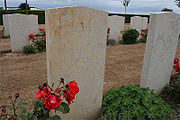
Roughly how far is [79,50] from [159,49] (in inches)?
64.4

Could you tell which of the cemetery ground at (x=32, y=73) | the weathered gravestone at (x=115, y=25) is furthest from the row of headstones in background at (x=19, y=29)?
the weathered gravestone at (x=115, y=25)

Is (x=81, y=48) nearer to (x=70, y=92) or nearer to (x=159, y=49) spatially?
(x=70, y=92)

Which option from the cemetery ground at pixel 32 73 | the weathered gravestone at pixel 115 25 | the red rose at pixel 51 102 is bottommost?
the cemetery ground at pixel 32 73

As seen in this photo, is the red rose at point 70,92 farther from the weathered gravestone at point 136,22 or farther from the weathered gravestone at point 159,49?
the weathered gravestone at point 136,22

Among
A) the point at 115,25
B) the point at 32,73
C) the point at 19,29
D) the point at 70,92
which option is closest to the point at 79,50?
the point at 70,92

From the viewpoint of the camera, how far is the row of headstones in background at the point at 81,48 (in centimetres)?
179

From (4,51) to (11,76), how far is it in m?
2.96

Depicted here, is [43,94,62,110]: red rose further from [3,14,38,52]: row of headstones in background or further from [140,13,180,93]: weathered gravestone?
[3,14,38,52]: row of headstones in background

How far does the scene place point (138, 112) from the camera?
2211 millimetres

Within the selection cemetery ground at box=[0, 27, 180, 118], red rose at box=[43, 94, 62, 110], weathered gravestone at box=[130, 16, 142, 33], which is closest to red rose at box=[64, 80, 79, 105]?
red rose at box=[43, 94, 62, 110]

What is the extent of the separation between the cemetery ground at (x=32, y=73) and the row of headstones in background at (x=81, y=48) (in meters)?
1.13

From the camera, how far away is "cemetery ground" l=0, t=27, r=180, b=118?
3.37 metres

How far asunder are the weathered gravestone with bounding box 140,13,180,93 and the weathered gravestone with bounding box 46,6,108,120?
3.26 feet

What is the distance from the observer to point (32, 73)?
4.31 m
